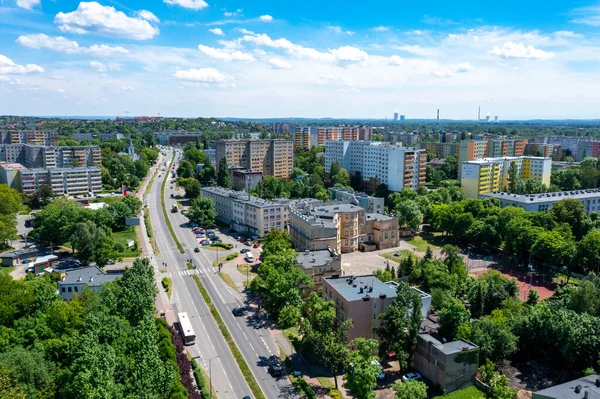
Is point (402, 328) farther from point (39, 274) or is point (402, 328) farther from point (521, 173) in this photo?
point (521, 173)

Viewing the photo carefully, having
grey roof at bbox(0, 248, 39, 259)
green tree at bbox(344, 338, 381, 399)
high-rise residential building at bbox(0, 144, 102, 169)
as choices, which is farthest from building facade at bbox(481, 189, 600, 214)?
high-rise residential building at bbox(0, 144, 102, 169)

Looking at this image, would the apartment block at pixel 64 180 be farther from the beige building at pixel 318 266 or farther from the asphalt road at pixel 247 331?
the beige building at pixel 318 266

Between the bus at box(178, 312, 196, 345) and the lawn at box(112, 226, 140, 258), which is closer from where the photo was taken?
the bus at box(178, 312, 196, 345)

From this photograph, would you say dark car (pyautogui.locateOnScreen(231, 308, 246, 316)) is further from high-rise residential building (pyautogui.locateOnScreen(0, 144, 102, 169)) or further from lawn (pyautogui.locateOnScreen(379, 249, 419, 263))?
high-rise residential building (pyautogui.locateOnScreen(0, 144, 102, 169))

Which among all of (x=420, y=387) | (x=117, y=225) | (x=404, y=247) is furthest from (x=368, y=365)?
(x=117, y=225)

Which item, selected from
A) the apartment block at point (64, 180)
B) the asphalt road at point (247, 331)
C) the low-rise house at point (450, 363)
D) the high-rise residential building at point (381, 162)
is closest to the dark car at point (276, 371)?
the asphalt road at point (247, 331)

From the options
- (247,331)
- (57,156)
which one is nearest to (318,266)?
(247,331)
